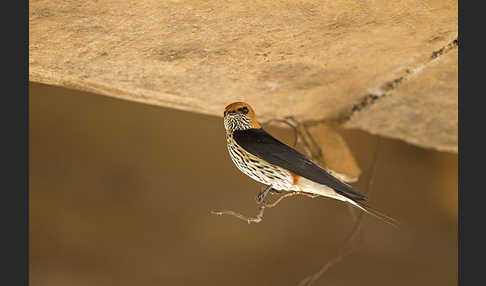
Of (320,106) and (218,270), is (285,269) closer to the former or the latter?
(218,270)

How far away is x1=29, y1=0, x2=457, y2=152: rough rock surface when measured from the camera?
1267 mm

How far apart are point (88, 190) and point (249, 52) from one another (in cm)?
83

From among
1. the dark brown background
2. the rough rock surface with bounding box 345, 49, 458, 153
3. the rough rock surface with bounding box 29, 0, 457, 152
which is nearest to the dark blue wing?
the rough rock surface with bounding box 29, 0, 457, 152

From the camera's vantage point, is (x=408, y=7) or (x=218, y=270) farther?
(x=218, y=270)

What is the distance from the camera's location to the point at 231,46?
4.71 ft

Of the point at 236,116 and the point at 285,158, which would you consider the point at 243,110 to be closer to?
the point at 236,116

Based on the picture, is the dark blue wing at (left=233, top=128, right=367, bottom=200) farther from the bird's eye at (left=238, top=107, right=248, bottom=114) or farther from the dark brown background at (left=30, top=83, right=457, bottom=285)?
the dark brown background at (left=30, top=83, right=457, bottom=285)

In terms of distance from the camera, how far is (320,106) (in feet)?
6.50

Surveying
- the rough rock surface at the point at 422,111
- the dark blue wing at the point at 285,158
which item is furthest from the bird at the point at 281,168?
the rough rock surface at the point at 422,111

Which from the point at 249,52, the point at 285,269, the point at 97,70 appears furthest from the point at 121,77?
the point at 285,269

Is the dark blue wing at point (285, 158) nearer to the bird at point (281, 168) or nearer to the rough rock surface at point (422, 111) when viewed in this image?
the bird at point (281, 168)

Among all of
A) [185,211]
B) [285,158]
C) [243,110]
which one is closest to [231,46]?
[243,110]

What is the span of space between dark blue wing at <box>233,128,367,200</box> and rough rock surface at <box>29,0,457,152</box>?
27 cm

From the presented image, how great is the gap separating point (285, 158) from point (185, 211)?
83cm
